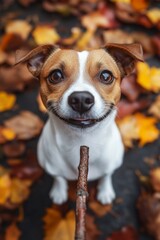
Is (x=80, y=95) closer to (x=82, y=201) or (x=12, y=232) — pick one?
(x=82, y=201)

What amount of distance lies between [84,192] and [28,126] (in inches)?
53.8

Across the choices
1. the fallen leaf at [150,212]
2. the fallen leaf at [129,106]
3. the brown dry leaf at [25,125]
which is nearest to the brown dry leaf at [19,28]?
the brown dry leaf at [25,125]

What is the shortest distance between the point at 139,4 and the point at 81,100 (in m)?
1.78

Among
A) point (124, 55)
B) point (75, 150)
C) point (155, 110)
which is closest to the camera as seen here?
point (124, 55)

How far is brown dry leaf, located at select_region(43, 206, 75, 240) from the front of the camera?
2.14m

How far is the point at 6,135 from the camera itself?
2.53m

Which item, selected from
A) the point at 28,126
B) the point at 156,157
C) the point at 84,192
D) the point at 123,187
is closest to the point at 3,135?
the point at 28,126

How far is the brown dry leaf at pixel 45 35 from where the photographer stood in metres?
2.88

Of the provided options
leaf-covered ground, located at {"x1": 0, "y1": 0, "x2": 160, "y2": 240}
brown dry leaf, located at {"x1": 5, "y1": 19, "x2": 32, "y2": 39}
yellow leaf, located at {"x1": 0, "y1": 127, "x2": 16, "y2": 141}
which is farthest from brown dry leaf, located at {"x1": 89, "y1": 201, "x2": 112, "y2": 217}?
brown dry leaf, located at {"x1": 5, "y1": 19, "x2": 32, "y2": 39}

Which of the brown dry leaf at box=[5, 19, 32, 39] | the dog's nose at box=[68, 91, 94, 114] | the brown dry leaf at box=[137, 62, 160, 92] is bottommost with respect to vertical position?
the brown dry leaf at box=[137, 62, 160, 92]

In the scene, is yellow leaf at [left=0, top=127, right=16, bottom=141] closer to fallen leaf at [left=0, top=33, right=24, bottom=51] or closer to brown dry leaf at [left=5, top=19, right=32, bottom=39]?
fallen leaf at [left=0, top=33, right=24, bottom=51]

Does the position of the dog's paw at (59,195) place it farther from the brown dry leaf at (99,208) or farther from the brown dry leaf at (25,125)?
the brown dry leaf at (25,125)

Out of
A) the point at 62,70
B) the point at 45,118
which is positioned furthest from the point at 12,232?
the point at 62,70

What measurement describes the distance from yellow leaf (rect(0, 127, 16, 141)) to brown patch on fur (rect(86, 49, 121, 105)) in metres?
1.06
